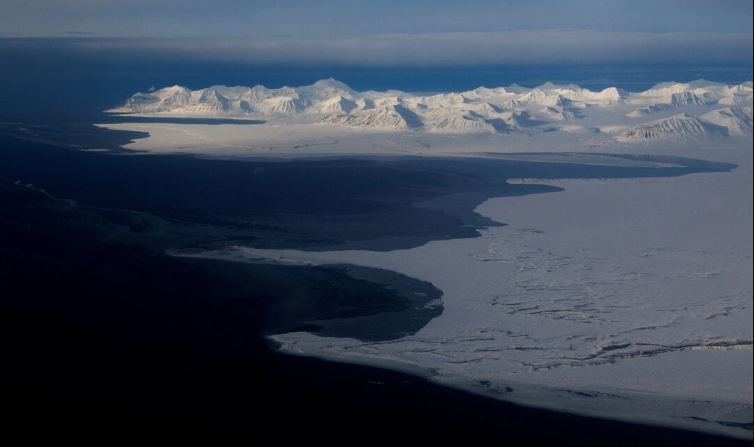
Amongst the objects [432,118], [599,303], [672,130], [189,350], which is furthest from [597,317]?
[432,118]

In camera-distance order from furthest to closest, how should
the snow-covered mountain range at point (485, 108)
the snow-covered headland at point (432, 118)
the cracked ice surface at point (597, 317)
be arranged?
1. the snow-covered mountain range at point (485, 108)
2. the snow-covered headland at point (432, 118)
3. the cracked ice surface at point (597, 317)

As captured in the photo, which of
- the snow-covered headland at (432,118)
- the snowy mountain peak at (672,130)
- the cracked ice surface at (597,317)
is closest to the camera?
the cracked ice surface at (597,317)

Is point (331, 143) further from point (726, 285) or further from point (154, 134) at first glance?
point (726, 285)

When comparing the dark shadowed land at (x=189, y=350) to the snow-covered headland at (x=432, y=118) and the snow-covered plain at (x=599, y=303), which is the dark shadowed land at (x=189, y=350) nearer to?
the snow-covered plain at (x=599, y=303)

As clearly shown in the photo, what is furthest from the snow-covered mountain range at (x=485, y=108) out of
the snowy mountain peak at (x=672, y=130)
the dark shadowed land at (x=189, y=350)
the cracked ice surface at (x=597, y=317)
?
the dark shadowed land at (x=189, y=350)

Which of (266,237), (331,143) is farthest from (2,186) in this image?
(331,143)

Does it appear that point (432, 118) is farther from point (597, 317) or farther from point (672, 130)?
point (597, 317)

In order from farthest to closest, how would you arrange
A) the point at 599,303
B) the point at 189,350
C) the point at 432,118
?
the point at 432,118 < the point at 599,303 < the point at 189,350
